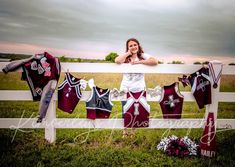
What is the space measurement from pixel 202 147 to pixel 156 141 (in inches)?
38.0

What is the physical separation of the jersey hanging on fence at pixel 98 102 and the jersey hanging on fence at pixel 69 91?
24 centimetres

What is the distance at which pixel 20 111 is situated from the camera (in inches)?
329

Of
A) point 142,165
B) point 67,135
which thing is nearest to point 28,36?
point 67,135

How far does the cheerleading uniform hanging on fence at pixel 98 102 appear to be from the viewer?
5.51 metres

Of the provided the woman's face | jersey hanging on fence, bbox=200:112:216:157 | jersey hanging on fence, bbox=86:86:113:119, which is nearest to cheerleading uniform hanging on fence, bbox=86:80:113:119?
jersey hanging on fence, bbox=86:86:113:119

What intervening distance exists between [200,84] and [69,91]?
2612 mm

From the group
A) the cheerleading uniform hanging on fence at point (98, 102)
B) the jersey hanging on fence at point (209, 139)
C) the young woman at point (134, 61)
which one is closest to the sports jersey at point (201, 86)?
the jersey hanging on fence at point (209, 139)

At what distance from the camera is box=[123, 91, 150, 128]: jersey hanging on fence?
18.1 ft

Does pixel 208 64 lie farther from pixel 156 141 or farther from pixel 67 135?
pixel 67 135

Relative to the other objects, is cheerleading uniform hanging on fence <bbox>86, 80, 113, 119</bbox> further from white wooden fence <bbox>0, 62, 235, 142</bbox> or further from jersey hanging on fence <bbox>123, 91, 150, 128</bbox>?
jersey hanging on fence <bbox>123, 91, 150, 128</bbox>

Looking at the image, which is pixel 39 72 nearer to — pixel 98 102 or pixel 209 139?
pixel 98 102

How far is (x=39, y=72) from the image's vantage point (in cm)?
545

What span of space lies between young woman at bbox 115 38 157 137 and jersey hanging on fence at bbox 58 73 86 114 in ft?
2.85

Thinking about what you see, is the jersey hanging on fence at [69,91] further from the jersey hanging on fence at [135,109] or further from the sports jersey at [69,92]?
the jersey hanging on fence at [135,109]
